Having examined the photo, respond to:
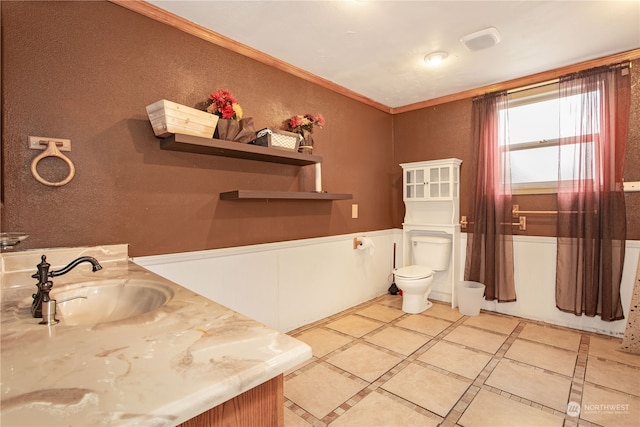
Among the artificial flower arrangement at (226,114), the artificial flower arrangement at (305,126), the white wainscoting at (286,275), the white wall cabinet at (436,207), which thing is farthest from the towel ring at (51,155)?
the white wall cabinet at (436,207)

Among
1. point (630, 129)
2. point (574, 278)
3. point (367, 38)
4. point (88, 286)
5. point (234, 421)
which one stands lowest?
point (574, 278)

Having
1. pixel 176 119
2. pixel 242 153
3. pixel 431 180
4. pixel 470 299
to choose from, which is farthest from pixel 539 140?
pixel 176 119

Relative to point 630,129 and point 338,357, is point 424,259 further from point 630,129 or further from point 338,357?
point 630,129

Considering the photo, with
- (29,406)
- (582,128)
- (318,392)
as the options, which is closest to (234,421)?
(29,406)

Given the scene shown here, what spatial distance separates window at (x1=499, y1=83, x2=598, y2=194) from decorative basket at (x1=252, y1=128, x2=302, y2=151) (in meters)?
2.17

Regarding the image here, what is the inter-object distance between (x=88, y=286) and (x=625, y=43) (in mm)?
3930

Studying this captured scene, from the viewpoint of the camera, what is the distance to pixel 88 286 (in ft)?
4.25

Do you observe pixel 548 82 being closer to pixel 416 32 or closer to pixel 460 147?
pixel 460 147

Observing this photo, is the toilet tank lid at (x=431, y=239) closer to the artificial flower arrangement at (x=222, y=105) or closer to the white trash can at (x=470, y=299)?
the white trash can at (x=470, y=299)

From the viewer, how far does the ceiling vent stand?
224 cm

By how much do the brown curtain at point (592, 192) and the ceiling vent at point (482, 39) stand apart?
39.9 inches

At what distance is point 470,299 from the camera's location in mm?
3137

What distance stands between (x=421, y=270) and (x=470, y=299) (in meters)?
0.55

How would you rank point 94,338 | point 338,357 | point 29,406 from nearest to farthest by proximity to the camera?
point 29,406 → point 94,338 → point 338,357
